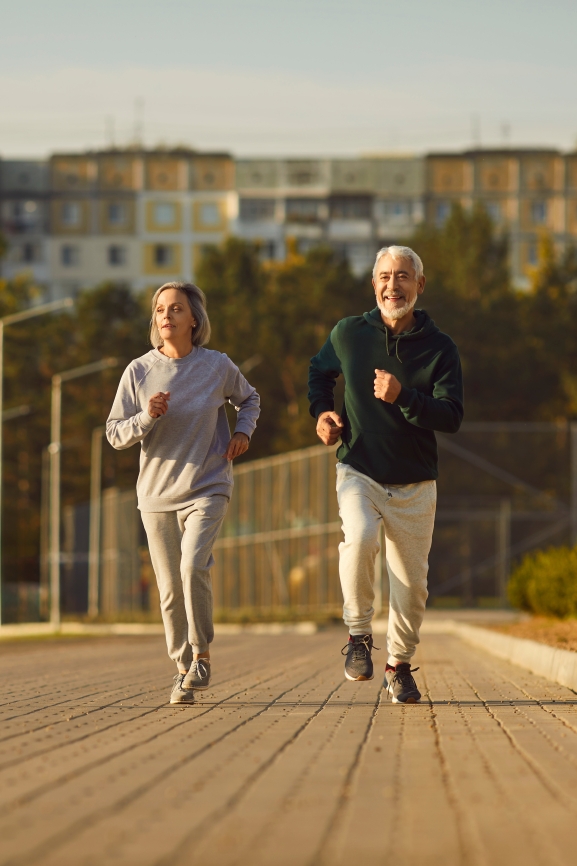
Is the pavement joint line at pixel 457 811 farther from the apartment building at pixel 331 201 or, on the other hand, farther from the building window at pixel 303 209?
the building window at pixel 303 209

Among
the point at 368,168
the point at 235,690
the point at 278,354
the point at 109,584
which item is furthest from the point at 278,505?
the point at 368,168

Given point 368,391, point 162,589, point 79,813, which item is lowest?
point 79,813

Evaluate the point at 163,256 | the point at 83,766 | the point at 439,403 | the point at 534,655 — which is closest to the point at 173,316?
the point at 439,403

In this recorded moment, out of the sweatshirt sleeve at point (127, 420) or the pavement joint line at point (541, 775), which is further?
the sweatshirt sleeve at point (127, 420)

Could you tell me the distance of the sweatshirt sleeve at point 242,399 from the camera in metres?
8.88

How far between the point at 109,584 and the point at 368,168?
6675cm

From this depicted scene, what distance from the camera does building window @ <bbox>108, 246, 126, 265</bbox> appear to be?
126 meters

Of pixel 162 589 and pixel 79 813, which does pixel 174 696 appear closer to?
pixel 162 589

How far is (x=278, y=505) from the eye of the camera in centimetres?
4266

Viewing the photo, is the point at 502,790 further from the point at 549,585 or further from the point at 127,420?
the point at 549,585

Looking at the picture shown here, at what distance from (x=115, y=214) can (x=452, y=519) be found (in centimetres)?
8661

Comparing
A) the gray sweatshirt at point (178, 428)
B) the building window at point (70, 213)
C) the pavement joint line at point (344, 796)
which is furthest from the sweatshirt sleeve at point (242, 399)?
the building window at point (70, 213)

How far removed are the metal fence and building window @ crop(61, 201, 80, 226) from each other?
81.1 meters

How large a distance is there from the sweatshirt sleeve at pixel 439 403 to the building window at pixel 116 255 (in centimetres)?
11856
